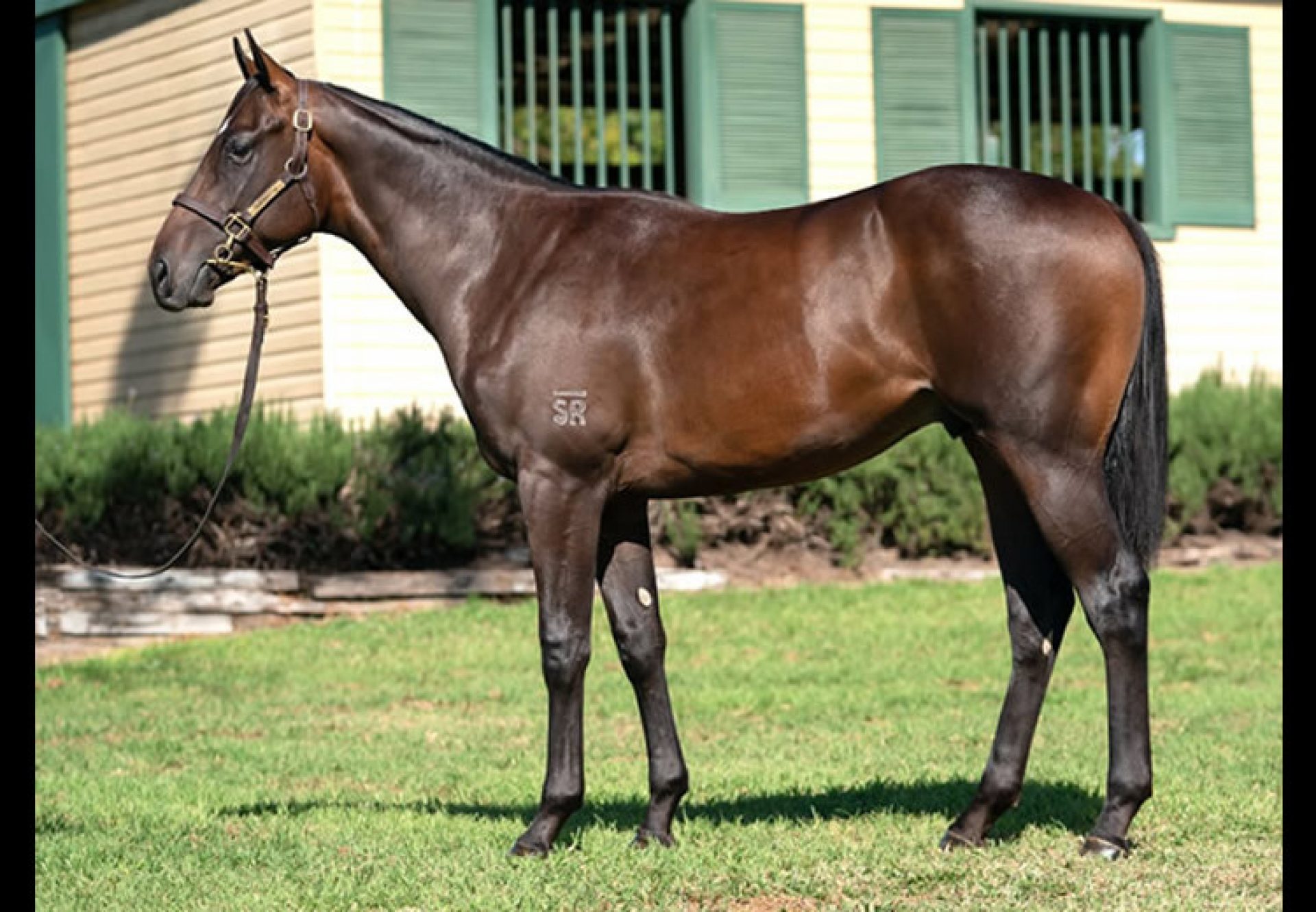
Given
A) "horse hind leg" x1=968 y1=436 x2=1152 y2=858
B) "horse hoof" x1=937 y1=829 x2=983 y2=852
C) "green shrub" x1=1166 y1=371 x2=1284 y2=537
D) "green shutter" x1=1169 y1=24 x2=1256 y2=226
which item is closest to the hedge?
"green shrub" x1=1166 y1=371 x2=1284 y2=537

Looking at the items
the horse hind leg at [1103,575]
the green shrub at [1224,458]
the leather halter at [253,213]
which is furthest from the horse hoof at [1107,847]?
the green shrub at [1224,458]

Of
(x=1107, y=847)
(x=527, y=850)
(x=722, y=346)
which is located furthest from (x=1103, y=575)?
(x=527, y=850)

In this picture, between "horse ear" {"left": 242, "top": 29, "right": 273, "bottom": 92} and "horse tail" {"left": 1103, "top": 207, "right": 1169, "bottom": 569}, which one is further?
"horse ear" {"left": 242, "top": 29, "right": 273, "bottom": 92}

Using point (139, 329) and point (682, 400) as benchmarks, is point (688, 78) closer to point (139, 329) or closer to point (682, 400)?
point (139, 329)

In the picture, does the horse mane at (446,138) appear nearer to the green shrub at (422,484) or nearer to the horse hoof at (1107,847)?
the horse hoof at (1107,847)

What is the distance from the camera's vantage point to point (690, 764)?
9.05 meters

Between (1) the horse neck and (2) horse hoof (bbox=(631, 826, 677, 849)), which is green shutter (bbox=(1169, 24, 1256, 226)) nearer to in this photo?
(1) the horse neck

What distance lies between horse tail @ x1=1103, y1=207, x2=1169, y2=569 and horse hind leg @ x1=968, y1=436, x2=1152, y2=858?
0.12 meters

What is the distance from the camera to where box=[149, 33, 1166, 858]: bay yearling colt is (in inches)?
246

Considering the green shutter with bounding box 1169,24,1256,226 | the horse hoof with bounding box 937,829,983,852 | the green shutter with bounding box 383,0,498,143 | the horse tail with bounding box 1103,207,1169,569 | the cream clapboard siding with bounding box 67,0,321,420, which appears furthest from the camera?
the green shutter with bounding box 1169,24,1256,226

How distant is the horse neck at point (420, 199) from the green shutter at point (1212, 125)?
11110 millimetres

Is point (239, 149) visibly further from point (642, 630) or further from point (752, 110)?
point (752, 110)

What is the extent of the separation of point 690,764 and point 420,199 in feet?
10.4

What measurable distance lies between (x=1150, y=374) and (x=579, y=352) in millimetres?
1808
